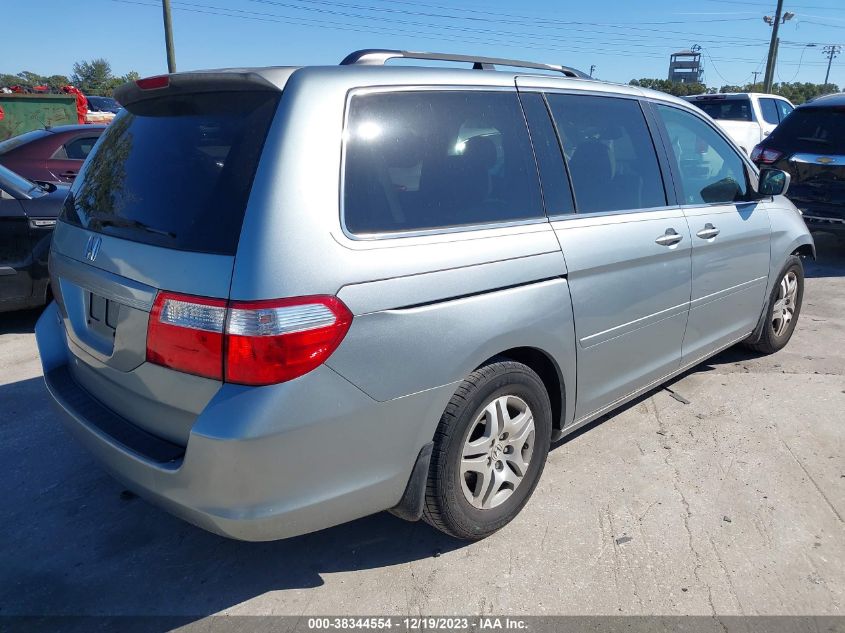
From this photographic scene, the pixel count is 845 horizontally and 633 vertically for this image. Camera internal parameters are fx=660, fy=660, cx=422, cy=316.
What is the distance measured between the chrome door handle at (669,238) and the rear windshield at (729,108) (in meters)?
11.3

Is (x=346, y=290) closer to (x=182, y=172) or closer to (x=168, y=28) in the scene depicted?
(x=182, y=172)

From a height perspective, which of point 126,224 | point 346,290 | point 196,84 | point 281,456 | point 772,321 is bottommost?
point 772,321

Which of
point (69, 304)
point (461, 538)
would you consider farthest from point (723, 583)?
point (69, 304)

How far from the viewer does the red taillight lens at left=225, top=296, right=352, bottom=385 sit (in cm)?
197

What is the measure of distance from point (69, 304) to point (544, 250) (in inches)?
76.3

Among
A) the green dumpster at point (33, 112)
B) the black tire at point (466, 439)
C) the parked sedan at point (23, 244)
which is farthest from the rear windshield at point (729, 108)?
the green dumpster at point (33, 112)

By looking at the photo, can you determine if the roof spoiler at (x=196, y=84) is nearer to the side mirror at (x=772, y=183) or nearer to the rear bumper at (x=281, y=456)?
the rear bumper at (x=281, y=456)

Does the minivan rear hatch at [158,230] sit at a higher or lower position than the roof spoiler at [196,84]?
lower

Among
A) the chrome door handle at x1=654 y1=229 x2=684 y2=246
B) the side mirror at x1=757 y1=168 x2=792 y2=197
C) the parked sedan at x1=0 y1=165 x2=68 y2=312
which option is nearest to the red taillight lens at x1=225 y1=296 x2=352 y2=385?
the chrome door handle at x1=654 y1=229 x2=684 y2=246

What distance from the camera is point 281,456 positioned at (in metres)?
2.03

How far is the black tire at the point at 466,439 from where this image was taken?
8.10ft

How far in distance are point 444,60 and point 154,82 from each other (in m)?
1.26

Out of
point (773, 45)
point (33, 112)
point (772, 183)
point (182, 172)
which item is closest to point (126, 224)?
point (182, 172)

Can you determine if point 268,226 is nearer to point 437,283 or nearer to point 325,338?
point 325,338
